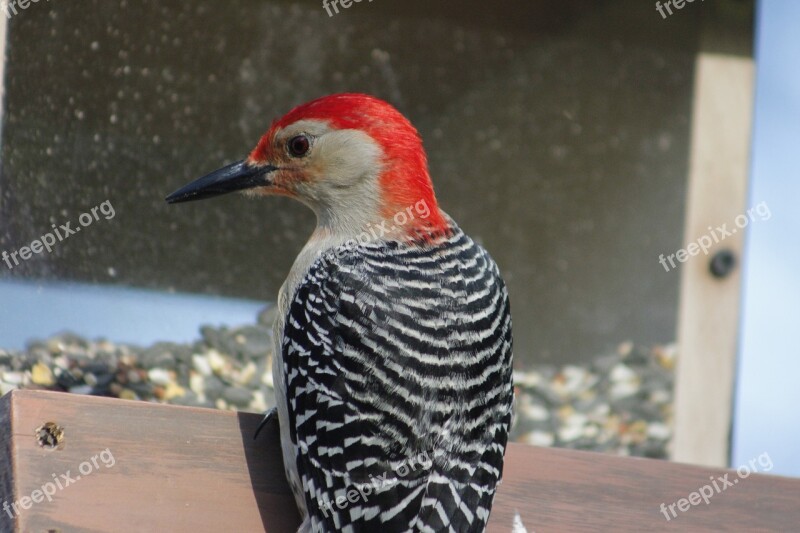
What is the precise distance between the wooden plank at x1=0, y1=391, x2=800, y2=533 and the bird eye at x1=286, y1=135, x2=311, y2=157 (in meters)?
0.92

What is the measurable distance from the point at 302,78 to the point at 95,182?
1056 mm

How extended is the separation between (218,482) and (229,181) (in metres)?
1.08

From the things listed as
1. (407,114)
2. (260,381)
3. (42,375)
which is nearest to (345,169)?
(260,381)

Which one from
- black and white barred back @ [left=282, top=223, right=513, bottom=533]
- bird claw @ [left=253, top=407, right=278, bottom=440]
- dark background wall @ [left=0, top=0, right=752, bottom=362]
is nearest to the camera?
black and white barred back @ [left=282, top=223, right=513, bottom=533]

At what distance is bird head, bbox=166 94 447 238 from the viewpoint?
3.77m

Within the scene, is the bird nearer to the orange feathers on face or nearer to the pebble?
the orange feathers on face

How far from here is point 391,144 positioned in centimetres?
381

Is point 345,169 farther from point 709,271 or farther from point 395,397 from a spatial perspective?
point 709,271

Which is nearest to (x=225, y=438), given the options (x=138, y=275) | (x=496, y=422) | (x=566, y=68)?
(x=496, y=422)

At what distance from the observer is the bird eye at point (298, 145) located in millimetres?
3832

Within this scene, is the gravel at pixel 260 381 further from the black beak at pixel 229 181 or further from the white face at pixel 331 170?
the white face at pixel 331 170

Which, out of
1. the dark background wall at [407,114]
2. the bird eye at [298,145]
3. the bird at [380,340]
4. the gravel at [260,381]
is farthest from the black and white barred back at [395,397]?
the dark background wall at [407,114]

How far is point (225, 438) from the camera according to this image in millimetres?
3273

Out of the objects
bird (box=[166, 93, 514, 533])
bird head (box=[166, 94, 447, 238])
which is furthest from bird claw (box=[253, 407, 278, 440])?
bird head (box=[166, 94, 447, 238])
